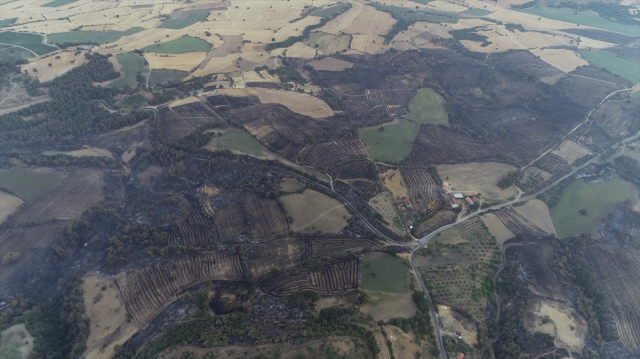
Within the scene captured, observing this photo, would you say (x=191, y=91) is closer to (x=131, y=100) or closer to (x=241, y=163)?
(x=131, y=100)

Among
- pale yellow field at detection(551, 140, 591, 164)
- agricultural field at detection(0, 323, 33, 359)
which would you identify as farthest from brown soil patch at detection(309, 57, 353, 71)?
agricultural field at detection(0, 323, 33, 359)

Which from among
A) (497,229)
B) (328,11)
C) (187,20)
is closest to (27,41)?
(187,20)

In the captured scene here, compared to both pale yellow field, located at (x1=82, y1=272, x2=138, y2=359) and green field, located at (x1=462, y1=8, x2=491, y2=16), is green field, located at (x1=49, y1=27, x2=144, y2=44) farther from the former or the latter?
green field, located at (x1=462, y1=8, x2=491, y2=16)

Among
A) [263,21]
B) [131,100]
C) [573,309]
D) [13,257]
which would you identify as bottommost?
[573,309]

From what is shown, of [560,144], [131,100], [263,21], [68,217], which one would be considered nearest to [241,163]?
[68,217]

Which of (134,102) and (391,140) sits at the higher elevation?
(134,102)

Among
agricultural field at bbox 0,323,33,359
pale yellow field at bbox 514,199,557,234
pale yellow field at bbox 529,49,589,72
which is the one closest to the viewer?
agricultural field at bbox 0,323,33,359

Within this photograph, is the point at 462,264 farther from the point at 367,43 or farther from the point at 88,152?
the point at 367,43
